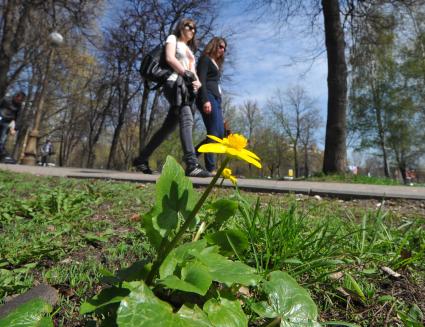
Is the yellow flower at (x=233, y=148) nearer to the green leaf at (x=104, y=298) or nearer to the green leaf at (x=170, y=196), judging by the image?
the green leaf at (x=170, y=196)

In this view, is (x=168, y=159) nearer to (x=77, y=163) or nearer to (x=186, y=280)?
(x=186, y=280)

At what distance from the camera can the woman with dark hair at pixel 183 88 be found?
486cm

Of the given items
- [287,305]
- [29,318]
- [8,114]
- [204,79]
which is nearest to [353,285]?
[287,305]

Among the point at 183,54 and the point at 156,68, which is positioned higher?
the point at 183,54

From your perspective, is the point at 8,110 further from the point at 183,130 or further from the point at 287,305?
the point at 287,305

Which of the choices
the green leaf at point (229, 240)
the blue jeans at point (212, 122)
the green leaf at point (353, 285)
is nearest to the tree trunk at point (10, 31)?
the blue jeans at point (212, 122)

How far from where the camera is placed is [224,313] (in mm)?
792

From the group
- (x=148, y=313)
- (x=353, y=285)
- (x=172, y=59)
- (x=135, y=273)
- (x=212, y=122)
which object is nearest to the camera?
(x=148, y=313)

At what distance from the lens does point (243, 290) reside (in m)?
1.16

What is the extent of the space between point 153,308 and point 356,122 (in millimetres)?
33388

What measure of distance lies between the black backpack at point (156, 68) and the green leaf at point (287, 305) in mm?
4283

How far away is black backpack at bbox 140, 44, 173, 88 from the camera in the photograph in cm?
490

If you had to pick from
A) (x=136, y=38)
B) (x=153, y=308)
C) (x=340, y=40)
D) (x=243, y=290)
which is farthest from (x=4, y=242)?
(x=136, y=38)

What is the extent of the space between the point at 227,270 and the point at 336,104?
27.8 ft
